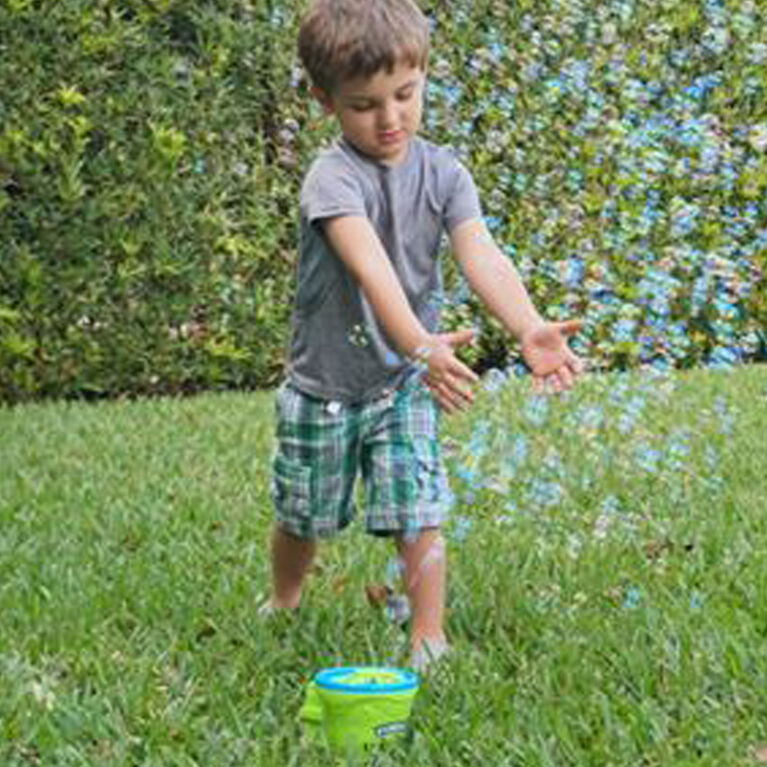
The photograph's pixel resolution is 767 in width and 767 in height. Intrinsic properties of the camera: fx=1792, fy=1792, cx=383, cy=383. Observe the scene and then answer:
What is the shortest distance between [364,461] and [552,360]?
615mm

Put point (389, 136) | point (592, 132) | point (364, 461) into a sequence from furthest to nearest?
point (592, 132), point (364, 461), point (389, 136)

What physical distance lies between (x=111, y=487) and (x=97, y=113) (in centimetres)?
199

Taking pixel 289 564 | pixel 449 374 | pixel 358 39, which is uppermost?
pixel 358 39

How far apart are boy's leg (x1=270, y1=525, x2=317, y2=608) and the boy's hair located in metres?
0.90

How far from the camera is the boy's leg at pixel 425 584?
3268 millimetres

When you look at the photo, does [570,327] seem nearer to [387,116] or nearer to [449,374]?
[449,374]

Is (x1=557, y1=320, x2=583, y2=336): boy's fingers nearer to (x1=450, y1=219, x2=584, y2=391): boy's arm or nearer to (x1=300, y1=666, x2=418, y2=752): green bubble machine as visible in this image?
(x1=450, y1=219, x2=584, y2=391): boy's arm

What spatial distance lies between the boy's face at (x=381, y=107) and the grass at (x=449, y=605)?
73cm

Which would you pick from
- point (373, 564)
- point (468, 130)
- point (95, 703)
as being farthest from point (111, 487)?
point (468, 130)

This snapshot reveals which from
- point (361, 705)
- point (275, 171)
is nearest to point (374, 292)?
point (361, 705)

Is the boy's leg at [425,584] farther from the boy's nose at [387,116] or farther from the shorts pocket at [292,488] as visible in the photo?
the boy's nose at [387,116]

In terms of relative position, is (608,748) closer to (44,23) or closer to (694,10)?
(44,23)

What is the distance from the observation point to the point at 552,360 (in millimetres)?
2906

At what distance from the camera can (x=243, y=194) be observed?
6820 millimetres
